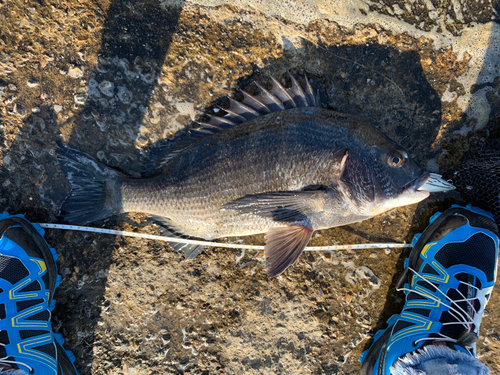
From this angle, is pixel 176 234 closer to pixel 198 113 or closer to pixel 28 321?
pixel 198 113

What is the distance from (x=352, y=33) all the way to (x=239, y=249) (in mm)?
2612

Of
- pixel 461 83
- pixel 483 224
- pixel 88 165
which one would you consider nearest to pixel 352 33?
pixel 461 83

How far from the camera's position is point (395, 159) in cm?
247

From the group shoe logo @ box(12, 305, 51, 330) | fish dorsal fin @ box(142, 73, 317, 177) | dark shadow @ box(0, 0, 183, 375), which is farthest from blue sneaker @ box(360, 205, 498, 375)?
shoe logo @ box(12, 305, 51, 330)

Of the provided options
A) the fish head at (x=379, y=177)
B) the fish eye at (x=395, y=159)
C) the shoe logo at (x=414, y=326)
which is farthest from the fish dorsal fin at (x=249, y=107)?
the shoe logo at (x=414, y=326)

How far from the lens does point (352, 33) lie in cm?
298

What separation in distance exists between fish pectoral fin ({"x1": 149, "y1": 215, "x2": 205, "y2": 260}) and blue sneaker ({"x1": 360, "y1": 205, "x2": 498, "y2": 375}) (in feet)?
7.28

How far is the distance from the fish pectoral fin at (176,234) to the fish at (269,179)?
0.01m

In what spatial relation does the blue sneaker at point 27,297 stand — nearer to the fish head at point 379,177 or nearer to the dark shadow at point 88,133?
the dark shadow at point 88,133

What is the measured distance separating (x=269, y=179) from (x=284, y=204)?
0.87 ft

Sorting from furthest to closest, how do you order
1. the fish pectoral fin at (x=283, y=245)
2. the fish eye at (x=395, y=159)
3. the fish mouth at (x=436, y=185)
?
1. the fish mouth at (x=436, y=185)
2. the fish pectoral fin at (x=283, y=245)
3. the fish eye at (x=395, y=159)

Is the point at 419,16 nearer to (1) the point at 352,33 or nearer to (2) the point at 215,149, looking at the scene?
(1) the point at 352,33

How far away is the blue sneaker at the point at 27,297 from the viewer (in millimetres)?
2730

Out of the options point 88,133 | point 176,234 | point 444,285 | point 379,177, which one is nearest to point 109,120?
point 88,133
